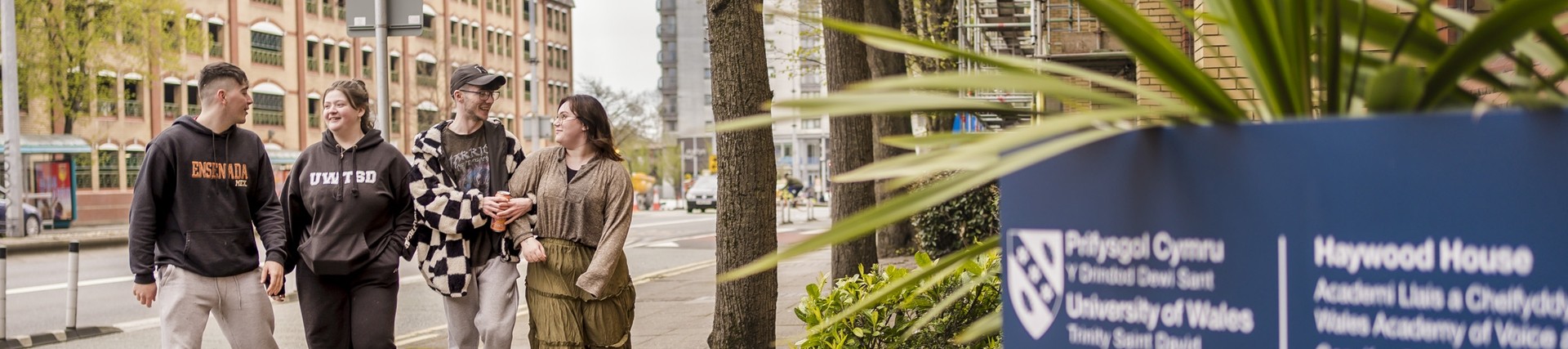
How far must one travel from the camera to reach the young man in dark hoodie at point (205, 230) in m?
5.09

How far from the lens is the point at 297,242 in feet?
18.3

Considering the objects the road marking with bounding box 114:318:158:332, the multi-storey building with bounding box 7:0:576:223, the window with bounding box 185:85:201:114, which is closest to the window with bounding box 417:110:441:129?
the multi-storey building with bounding box 7:0:576:223

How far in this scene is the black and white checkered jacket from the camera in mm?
5371

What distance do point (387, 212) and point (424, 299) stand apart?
23.9 ft

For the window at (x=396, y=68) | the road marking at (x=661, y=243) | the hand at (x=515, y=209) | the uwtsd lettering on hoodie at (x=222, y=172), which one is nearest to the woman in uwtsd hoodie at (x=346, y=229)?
the uwtsd lettering on hoodie at (x=222, y=172)

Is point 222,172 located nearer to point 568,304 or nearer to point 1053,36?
point 568,304

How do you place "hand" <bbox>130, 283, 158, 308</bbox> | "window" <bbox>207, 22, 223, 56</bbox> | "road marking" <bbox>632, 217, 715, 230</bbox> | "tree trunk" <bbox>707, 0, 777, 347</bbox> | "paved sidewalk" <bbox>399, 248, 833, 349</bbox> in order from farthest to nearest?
"window" <bbox>207, 22, 223, 56</bbox>
"road marking" <bbox>632, 217, 715, 230</bbox>
"paved sidewalk" <bbox>399, 248, 833, 349</bbox>
"tree trunk" <bbox>707, 0, 777, 347</bbox>
"hand" <bbox>130, 283, 158, 308</bbox>

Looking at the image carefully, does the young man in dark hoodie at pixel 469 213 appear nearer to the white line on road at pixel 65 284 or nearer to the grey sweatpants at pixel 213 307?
the grey sweatpants at pixel 213 307

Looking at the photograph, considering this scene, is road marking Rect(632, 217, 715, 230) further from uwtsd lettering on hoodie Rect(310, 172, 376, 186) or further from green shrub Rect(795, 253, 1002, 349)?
green shrub Rect(795, 253, 1002, 349)

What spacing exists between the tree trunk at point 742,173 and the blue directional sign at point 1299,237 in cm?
373

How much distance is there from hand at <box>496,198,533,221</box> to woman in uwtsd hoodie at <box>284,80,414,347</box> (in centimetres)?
48

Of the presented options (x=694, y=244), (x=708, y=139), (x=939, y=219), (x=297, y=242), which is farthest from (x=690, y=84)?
(x=297, y=242)

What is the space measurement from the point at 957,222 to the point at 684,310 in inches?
163

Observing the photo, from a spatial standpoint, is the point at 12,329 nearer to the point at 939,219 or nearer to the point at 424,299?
the point at 424,299
